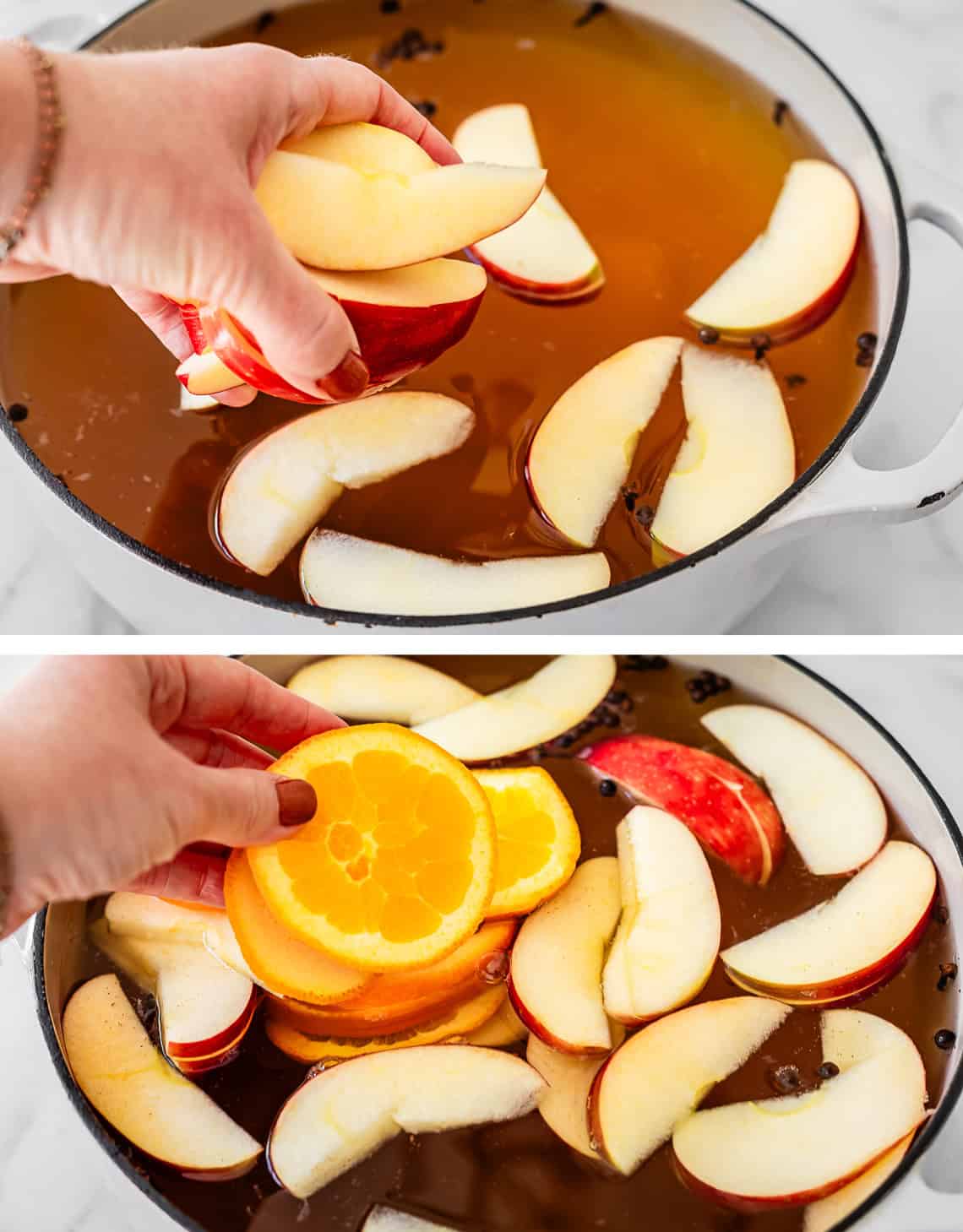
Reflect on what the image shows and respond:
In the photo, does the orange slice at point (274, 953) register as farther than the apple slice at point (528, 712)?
No

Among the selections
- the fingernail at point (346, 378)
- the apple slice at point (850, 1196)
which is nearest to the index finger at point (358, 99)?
the fingernail at point (346, 378)

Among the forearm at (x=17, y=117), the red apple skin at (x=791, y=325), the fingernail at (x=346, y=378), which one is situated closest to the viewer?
the forearm at (x=17, y=117)

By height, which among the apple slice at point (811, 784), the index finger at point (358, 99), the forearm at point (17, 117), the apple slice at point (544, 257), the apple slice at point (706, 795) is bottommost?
the apple slice at point (706, 795)

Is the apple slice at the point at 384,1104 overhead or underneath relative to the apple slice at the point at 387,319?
underneath

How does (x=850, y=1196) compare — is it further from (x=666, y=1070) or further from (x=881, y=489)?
(x=881, y=489)

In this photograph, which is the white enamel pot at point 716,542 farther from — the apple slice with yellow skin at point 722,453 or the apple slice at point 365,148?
the apple slice at point 365,148

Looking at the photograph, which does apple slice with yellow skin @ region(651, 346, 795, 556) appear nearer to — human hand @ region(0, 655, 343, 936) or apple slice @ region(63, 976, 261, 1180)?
human hand @ region(0, 655, 343, 936)

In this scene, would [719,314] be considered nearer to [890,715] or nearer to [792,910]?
[890,715]
